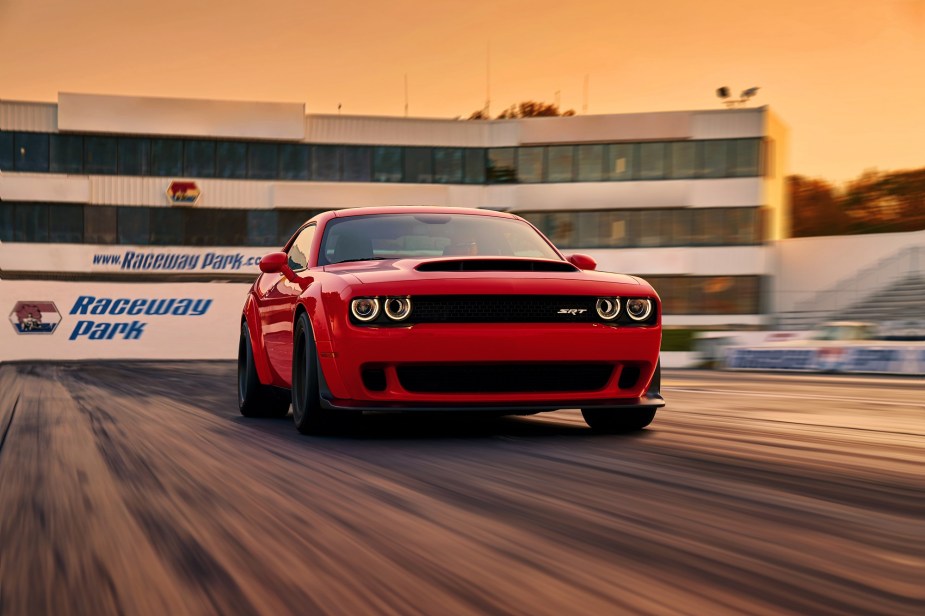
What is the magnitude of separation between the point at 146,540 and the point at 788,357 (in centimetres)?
2306

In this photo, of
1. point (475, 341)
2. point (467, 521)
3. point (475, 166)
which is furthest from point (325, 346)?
point (475, 166)

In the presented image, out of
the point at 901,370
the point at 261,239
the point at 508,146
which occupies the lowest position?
the point at 901,370

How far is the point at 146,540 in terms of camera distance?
400 centimetres

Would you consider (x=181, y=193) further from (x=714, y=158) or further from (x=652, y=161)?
(x=714, y=158)

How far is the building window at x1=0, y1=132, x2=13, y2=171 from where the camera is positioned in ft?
171

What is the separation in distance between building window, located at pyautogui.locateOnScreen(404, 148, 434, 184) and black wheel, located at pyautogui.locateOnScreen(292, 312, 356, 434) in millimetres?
47510

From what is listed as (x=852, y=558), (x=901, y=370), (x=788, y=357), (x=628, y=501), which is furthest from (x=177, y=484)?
(x=788, y=357)

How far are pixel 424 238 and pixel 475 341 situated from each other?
1.68m

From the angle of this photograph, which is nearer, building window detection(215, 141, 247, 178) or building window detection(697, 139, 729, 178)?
building window detection(697, 139, 729, 178)

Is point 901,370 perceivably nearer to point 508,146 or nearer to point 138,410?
point 138,410

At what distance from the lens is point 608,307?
7.37 metres

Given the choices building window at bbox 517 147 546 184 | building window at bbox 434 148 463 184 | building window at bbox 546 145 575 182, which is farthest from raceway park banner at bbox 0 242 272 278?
building window at bbox 546 145 575 182

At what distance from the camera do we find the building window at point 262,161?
177ft

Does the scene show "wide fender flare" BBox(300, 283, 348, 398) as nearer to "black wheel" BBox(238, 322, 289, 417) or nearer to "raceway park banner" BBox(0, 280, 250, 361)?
"black wheel" BBox(238, 322, 289, 417)
